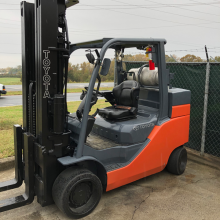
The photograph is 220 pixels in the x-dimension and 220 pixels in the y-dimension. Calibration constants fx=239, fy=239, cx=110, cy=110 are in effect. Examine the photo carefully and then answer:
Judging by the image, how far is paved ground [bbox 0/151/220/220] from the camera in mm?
3246

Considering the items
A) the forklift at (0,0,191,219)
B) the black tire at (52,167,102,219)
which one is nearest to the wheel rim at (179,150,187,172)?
the forklift at (0,0,191,219)

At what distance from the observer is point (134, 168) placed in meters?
3.69

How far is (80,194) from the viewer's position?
10.3 ft

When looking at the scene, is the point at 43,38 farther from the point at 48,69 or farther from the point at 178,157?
the point at 178,157

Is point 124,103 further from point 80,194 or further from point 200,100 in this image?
point 200,100

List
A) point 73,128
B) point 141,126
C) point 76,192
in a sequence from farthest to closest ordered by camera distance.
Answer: point 141,126 < point 73,128 < point 76,192

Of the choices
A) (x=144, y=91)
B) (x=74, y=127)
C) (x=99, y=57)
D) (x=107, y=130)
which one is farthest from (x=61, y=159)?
(x=144, y=91)

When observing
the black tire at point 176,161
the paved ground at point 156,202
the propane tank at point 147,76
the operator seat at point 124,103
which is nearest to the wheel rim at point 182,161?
the black tire at point 176,161

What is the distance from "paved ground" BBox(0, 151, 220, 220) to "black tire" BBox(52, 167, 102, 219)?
168 millimetres

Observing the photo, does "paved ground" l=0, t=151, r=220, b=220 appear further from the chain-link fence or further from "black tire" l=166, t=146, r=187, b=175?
the chain-link fence

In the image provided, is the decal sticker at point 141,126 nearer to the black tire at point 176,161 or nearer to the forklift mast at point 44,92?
the black tire at point 176,161

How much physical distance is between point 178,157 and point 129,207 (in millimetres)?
1484

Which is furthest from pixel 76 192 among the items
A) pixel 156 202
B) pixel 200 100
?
pixel 200 100

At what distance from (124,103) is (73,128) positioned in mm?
1188
